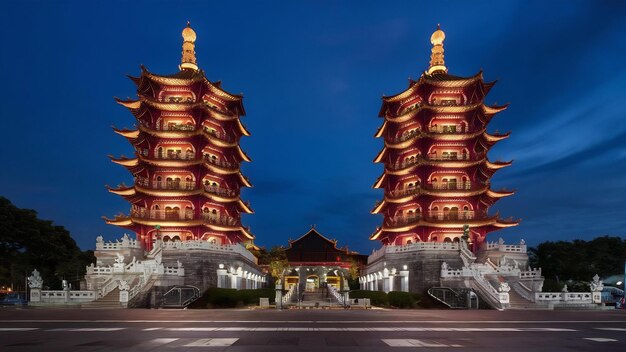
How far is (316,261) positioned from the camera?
7975cm

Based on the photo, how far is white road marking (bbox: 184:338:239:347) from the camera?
12609 millimetres

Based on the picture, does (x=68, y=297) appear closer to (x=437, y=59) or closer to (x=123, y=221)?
(x=123, y=221)

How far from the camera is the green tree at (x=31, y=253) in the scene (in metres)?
56.2

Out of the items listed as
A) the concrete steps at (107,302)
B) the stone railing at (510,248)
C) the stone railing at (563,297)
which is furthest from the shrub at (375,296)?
the concrete steps at (107,302)

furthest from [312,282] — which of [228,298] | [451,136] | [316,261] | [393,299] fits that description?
[393,299]

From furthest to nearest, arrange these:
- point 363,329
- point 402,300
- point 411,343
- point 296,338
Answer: point 402,300
point 363,329
point 296,338
point 411,343

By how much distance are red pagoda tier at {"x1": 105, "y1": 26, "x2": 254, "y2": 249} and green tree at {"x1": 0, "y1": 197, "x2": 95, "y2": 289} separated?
1203 cm

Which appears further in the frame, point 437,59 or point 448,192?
point 437,59

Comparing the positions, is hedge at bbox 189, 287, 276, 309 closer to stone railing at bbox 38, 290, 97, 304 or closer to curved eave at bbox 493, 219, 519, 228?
stone railing at bbox 38, 290, 97, 304

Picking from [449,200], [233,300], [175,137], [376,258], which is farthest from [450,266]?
[175,137]

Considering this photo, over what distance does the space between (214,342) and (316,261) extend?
2651 inches

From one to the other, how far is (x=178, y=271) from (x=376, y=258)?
85.1 feet

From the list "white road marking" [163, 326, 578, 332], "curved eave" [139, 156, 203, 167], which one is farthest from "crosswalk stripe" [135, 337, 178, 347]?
"curved eave" [139, 156, 203, 167]

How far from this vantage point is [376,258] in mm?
58750
